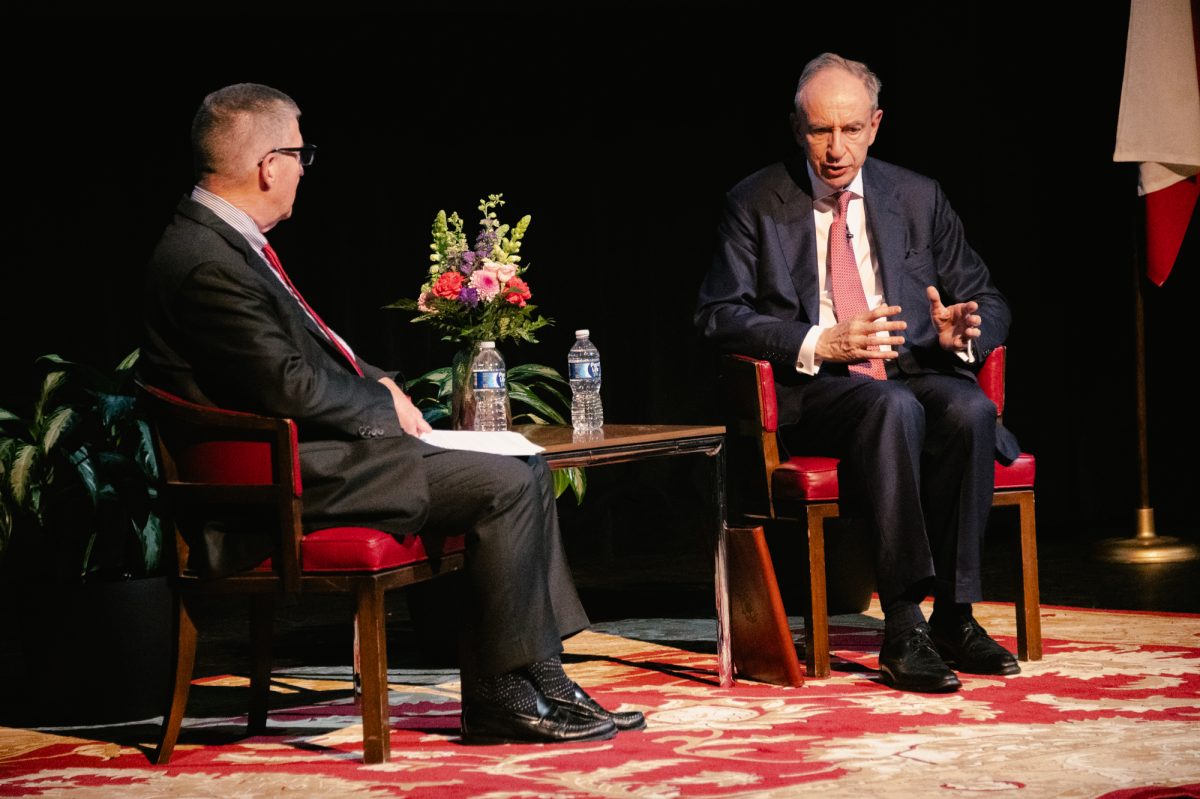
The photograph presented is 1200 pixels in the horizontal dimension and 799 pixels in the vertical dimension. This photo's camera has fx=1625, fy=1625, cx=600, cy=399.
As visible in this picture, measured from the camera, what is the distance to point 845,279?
395 centimetres

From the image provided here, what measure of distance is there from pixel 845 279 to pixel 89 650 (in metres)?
1.95

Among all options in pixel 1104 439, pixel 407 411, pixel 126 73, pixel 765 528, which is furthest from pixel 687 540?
pixel 407 411

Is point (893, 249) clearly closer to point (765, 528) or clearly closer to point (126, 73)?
point (765, 528)

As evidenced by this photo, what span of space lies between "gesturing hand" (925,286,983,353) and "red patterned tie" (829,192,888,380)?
16cm

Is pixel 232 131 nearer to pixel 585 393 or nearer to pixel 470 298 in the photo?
pixel 470 298

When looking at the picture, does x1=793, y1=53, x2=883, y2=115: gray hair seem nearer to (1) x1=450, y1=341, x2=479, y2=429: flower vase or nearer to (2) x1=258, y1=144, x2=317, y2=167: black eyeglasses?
(1) x1=450, y1=341, x2=479, y2=429: flower vase

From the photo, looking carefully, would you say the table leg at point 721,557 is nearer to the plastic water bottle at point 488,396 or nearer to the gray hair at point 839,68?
the plastic water bottle at point 488,396

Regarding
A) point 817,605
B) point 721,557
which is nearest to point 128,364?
point 721,557

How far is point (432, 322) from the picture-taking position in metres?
3.73

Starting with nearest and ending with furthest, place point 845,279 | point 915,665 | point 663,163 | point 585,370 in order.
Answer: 1. point 915,665
2. point 585,370
3. point 845,279
4. point 663,163

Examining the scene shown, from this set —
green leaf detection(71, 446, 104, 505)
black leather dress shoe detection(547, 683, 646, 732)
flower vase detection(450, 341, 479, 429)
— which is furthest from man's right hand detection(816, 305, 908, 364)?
green leaf detection(71, 446, 104, 505)

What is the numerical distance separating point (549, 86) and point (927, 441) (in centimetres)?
307

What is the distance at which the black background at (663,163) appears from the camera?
5918mm

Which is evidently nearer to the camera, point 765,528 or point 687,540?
point 765,528
